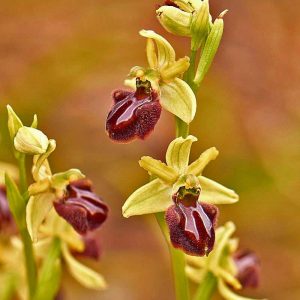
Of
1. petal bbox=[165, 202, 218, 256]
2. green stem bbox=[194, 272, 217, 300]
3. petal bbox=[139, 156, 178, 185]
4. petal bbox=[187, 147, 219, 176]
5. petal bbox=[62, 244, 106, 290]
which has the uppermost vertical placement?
petal bbox=[187, 147, 219, 176]

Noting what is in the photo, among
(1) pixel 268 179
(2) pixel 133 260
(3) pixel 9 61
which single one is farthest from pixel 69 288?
(3) pixel 9 61

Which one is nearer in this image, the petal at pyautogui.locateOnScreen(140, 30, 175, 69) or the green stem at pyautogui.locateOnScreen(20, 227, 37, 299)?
the petal at pyautogui.locateOnScreen(140, 30, 175, 69)

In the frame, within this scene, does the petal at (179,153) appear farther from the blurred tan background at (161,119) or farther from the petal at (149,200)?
the blurred tan background at (161,119)

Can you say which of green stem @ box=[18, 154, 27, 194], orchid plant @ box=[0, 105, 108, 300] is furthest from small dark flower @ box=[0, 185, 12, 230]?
green stem @ box=[18, 154, 27, 194]

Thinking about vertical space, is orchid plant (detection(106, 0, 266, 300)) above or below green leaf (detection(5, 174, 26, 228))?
above

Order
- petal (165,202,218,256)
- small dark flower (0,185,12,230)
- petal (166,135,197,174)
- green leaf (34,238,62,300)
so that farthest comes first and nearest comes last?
1. small dark flower (0,185,12,230)
2. green leaf (34,238,62,300)
3. petal (166,135,197,174)
4. petal (165,202,218,256)

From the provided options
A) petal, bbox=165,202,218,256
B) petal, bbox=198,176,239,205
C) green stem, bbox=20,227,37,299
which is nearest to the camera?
petal, bbox=165,202,218,256

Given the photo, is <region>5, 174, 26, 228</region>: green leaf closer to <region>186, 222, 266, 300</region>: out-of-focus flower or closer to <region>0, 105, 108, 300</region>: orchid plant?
<region>0, 105, 108, 300</region>: orchid plant
